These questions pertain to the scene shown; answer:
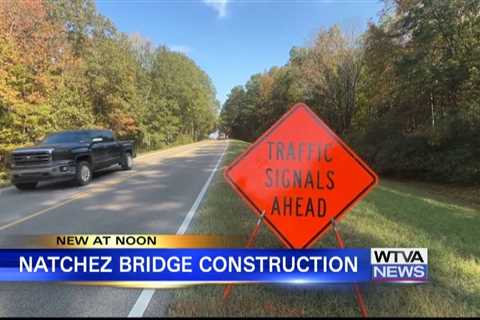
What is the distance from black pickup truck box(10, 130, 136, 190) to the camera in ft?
31.4

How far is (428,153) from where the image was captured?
53.5 ft

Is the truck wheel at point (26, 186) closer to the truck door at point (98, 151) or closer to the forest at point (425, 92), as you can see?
the truck door at point (98, 151)

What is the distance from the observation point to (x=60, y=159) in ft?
32.1

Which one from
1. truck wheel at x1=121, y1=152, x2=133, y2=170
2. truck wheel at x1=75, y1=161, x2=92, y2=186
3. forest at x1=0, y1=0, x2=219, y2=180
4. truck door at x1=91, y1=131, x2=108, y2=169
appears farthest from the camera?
forest at x1=0, y1=0, x2=219, y2=180

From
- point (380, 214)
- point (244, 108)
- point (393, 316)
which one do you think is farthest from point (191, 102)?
point (393, 316)

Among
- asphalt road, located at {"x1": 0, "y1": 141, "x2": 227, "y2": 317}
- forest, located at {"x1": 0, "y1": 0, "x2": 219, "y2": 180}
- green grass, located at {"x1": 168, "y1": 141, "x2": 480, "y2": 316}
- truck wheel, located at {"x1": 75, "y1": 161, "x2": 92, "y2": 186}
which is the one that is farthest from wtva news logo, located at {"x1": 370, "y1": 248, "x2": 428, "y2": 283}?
forest, located at {"x1": 0, "y1": 0, "x2": 219, "y2": 180}

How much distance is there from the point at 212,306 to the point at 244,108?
87.3 m

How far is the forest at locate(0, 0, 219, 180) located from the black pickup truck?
16.0 feet

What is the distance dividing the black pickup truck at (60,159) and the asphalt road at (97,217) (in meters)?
0.48

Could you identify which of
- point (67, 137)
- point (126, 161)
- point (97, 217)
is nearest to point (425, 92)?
point (126, 161)

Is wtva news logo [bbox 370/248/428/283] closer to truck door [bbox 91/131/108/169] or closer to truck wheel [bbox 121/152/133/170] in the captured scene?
truck door [bbox 91/131/108/169]

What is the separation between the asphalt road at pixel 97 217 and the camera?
310 centimetres

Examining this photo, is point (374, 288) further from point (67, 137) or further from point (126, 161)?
point (126, 161)

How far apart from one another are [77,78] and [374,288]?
2658 cm
